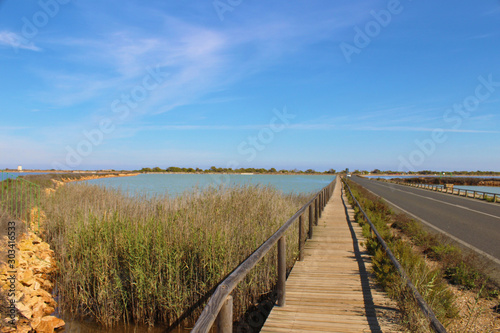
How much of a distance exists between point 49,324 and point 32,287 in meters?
1.35

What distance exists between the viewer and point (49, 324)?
5.47 m

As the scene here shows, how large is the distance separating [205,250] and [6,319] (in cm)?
319

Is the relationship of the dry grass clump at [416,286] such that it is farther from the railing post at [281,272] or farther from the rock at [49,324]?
the rock at [49,324]

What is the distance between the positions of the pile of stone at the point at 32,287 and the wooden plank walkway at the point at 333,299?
3.96m

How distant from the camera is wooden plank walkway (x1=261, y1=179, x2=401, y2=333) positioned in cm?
386

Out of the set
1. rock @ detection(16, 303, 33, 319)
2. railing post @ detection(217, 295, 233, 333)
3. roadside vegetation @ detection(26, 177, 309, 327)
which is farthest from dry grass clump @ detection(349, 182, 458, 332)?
rock @ detection(16, 303, 33, 319)

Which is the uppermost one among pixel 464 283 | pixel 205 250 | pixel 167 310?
pixel 205 250

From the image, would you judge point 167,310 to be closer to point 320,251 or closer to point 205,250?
point 205,250

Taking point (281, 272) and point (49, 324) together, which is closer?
point (281, 272)

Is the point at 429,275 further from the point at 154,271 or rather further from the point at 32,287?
the point at 32,287

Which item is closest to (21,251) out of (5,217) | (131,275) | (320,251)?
(5,217)

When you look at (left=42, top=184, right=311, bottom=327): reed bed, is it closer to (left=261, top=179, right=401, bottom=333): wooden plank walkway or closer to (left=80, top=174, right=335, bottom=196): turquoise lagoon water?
(left=261, top=179, right=401, bottom=333): wooden plank walkway

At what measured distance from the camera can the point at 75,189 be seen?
1506cm

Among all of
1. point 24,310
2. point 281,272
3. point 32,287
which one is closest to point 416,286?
point 281,272
